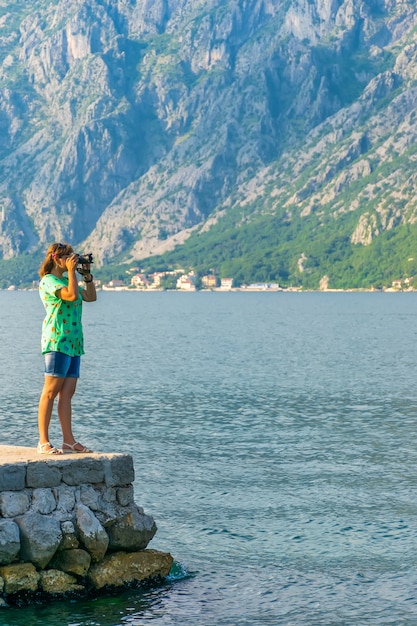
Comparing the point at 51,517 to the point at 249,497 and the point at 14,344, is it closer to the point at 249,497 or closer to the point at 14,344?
the point at 249,497

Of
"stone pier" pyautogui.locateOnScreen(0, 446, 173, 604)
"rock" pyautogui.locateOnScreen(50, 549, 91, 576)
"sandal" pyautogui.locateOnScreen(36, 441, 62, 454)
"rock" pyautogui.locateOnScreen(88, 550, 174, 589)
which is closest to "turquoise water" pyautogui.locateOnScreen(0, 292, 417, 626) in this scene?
"rock" pyautogui.locateOnScreen(88, 550, 174, 589)

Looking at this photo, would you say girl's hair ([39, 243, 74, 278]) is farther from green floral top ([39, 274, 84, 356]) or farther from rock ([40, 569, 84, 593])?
rock ([40, 569, 84, 593])

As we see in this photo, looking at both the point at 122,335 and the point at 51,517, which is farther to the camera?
the point at 122,335

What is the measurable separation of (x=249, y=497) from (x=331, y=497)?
208 cm

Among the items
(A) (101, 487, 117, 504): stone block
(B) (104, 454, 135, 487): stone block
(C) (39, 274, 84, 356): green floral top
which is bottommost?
(A) (101, 487, 117, 504): stone block

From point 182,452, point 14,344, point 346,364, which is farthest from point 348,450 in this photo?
point 14,344

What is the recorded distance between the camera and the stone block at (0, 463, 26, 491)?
16359 millimetres

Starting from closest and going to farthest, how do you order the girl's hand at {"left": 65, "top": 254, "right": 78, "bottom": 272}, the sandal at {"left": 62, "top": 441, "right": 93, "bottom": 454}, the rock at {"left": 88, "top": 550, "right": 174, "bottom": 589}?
the rock at {"left": 88, "top": 550, "right": 174, "bottom": 589}
the girl's hand at {"left": 65, "top": 254, "right": 78, "bottom": 272}
the sandal at {"left": 62, "top": 441, "right": 93, "bottom": 454}

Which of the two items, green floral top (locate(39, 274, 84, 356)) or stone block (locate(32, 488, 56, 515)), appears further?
green floral top (locate(39, 274, 84, 356))

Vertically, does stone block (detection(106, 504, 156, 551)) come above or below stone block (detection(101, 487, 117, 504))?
below

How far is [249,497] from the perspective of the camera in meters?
24.8

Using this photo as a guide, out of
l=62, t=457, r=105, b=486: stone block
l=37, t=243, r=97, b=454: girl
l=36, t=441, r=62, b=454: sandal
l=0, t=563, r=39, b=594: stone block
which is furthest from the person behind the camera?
l=37, t=243, r=97, b=454: girl

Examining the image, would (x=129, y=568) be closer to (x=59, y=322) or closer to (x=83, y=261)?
(x=59, y=322)

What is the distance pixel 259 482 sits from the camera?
26484 mm
